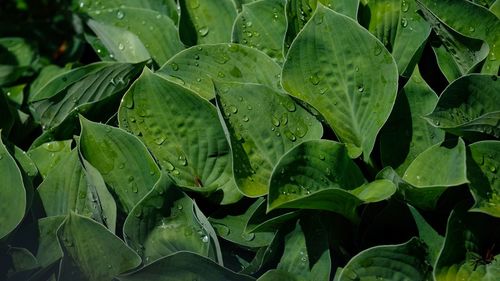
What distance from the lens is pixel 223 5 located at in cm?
186

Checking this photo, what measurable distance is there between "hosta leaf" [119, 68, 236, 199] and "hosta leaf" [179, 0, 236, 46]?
0.35 m

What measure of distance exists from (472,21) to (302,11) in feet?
1.17

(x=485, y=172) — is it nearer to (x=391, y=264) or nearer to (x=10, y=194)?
(x=391, y=264)

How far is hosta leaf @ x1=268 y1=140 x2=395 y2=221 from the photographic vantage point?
1312 mm

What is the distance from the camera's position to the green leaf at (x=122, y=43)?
1840 millimetres

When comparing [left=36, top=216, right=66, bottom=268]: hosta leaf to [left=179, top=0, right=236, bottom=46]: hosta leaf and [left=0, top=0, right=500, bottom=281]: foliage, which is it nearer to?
[left=0, top=0, right=500, bottom=281]: foliage

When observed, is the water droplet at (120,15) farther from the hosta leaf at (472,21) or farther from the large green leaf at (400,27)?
the hosta leaf at (472,21)

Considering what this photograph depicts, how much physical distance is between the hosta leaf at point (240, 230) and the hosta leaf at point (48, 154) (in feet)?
1.25

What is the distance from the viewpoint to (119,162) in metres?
1.51

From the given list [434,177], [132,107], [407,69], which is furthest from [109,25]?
[434,177]

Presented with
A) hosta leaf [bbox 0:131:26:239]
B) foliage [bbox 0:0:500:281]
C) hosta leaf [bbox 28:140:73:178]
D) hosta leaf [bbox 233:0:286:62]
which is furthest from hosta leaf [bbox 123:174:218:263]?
hosta leaf [bbox 233:0:286:62]

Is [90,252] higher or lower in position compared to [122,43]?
lower

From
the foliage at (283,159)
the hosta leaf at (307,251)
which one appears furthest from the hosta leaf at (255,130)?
the hosta leaf at (307,251)

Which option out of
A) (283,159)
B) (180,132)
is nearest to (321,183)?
(283,159)
